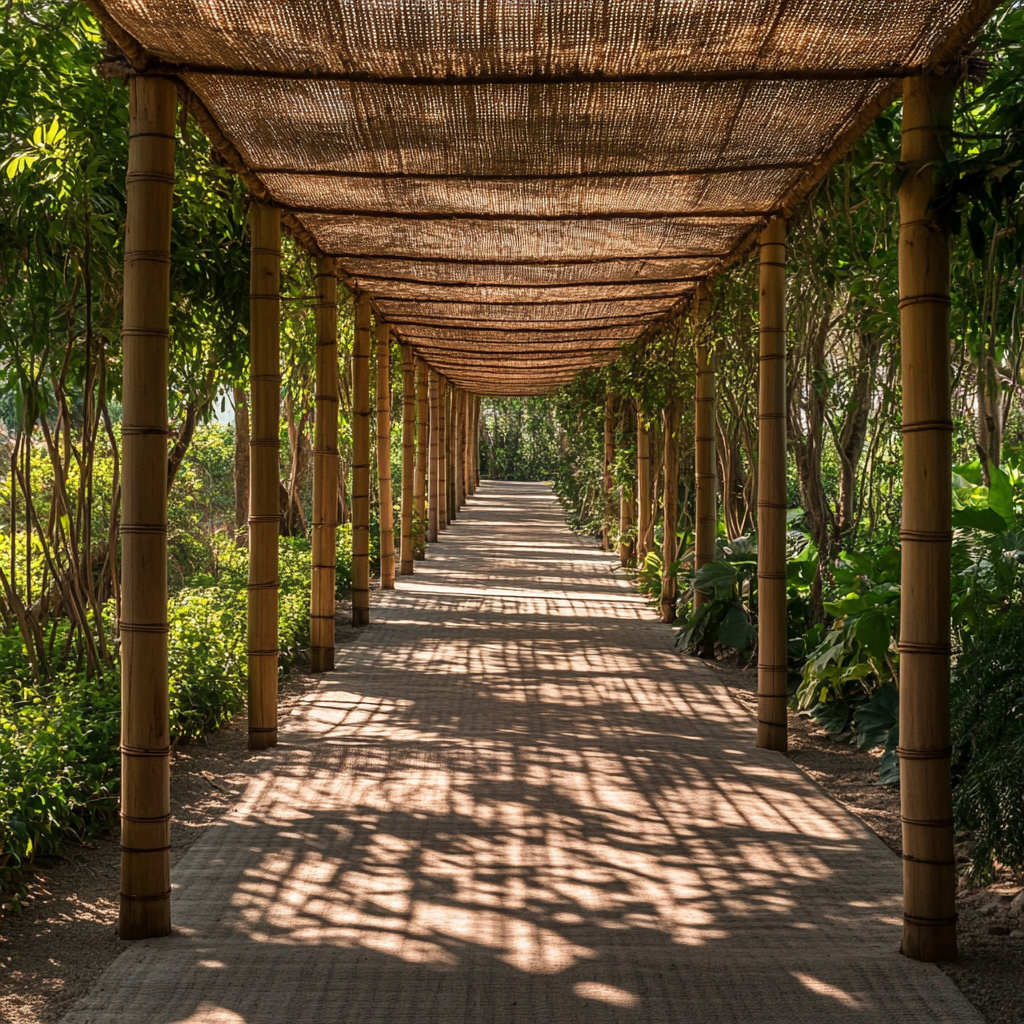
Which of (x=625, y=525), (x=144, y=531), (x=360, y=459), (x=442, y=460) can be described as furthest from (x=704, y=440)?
(x=442, y=460)

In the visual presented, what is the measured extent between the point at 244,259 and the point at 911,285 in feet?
12.5

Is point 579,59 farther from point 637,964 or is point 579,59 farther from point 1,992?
point 1,992

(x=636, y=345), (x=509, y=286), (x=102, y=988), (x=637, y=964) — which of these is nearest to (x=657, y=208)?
(x=509, y=286)

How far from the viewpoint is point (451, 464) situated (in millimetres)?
19922

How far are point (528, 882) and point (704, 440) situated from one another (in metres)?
4.48

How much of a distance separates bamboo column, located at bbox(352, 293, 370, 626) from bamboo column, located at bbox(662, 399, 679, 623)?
8.13 ft

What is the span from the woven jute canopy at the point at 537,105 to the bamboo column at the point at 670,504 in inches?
145

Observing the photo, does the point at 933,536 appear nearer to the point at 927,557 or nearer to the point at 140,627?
the point at 927,557

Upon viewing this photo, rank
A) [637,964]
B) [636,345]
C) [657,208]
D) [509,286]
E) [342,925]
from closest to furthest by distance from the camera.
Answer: [637,964]
[342,925]
[657,208]
[509,286]
[636,345]

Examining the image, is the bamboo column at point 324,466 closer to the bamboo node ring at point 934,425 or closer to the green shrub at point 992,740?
the green shrub at point 992,740

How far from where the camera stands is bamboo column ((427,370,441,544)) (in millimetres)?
15469

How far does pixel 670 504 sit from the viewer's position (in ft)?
30.8

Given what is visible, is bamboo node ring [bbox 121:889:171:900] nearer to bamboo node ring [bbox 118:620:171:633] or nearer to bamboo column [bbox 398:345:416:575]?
bamboo node ring [bbox 118:620:171:633]

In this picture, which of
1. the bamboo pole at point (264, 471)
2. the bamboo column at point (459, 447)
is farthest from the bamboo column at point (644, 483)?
the bamboo column at point (459, 447)
